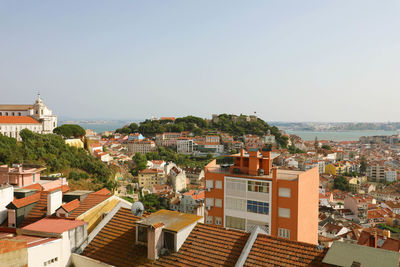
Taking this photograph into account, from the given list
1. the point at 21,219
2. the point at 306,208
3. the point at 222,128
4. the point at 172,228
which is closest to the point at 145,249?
the point at 172,228

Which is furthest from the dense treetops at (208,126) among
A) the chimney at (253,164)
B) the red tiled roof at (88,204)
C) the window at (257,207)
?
the red tiled roof at (88,204)

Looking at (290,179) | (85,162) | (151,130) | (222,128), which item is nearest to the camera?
(290,179)

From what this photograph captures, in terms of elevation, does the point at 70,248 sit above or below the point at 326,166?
above

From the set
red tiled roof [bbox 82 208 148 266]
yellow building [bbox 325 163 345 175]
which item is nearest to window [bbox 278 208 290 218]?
red tiled roof [bbox 82 208 148 266]

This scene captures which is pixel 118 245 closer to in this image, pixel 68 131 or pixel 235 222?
pixel 235 222

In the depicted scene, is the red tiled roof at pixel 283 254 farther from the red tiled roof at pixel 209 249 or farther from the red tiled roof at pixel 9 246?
the red tiled roof at pixel 9 246

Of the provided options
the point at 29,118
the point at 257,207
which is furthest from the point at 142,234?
the point at 29,118

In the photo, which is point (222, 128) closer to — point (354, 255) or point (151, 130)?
point (151, 130)
